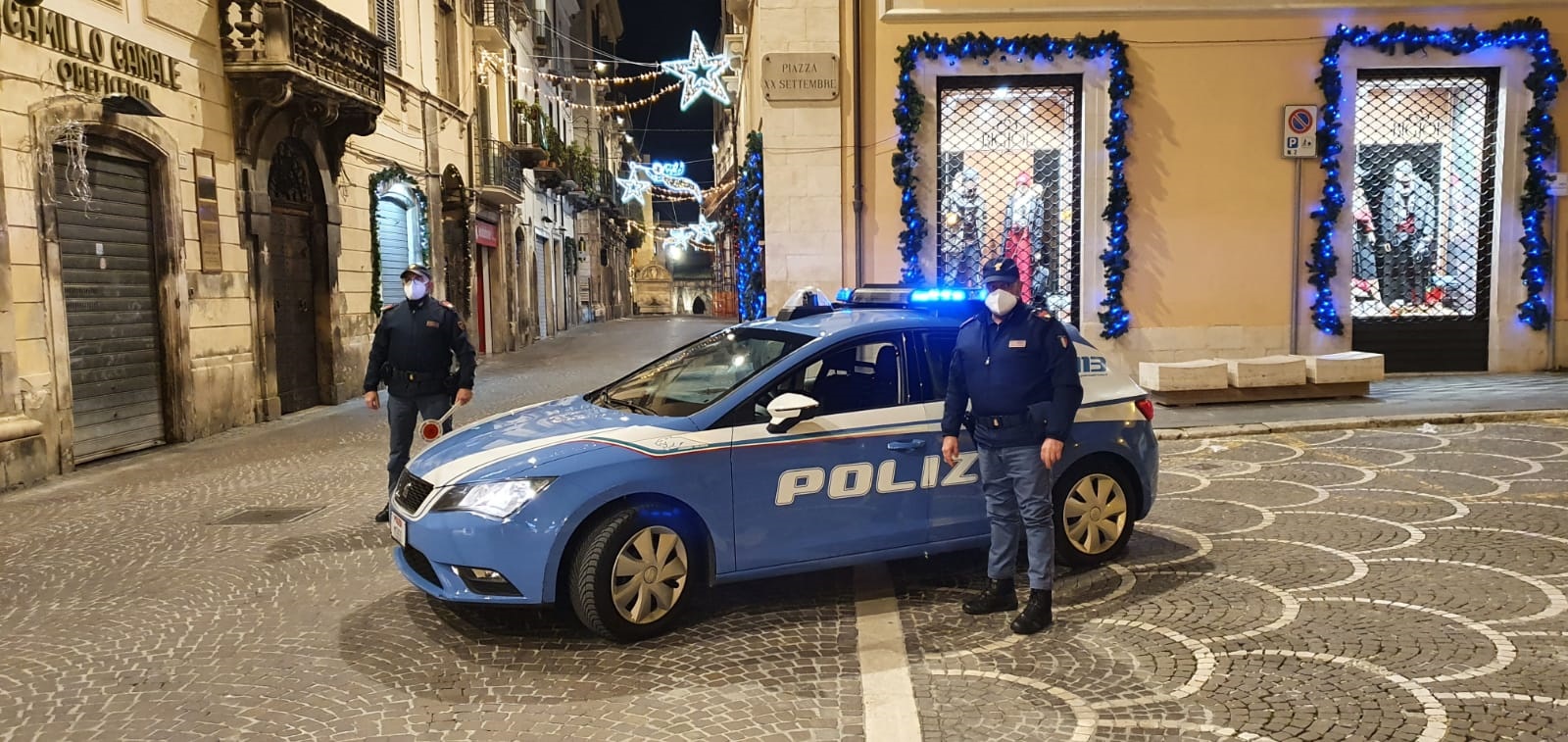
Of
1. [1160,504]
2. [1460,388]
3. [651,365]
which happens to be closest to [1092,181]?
[1460,388]

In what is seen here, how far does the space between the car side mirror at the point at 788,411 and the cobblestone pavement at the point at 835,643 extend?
0.95 m

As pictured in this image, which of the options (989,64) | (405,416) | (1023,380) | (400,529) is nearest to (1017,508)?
(1023,380)

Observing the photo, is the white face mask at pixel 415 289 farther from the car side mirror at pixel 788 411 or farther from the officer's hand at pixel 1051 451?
the officer's hand at pixel 1051 451

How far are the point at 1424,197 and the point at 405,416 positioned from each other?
572 inches

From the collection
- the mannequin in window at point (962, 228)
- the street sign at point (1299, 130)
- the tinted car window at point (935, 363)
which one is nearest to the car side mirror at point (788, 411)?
the tinted car window at point (935, 363)

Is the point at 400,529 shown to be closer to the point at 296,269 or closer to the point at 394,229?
the point at 296,269

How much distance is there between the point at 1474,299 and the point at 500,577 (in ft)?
50.9

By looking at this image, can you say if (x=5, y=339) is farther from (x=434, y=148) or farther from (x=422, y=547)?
(x=434, y=148)

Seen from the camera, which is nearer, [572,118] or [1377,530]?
[1377,530]

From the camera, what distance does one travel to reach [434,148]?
63.8 feet

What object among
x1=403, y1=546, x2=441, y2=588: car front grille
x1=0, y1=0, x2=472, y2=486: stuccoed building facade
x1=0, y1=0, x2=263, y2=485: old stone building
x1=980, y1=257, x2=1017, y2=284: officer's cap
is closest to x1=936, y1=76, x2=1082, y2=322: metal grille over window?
x1=0, y1=0, x2=472, y2=486: stuccoed building facade

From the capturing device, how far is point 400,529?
16.6ft

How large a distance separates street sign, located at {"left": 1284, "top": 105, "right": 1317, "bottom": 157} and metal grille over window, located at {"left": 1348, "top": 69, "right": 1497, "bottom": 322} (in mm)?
1078

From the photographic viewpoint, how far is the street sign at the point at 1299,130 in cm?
1440
